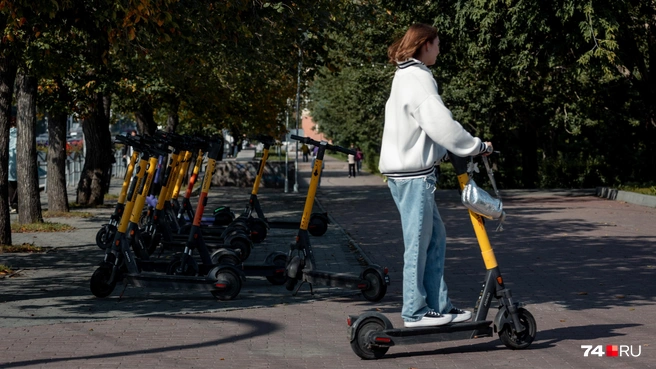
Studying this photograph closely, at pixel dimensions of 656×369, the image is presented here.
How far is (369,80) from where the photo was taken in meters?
31.7

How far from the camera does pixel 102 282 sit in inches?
357

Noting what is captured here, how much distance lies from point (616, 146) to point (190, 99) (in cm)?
1779

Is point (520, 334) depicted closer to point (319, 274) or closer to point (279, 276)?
point (319, 274)

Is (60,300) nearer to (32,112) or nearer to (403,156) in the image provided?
(403,156)

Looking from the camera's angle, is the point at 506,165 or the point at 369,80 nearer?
the point at 369,80

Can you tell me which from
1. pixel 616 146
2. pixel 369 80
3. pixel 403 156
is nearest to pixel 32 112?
pixel 403 156

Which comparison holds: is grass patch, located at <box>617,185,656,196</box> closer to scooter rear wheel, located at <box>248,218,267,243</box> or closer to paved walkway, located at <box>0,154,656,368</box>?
paved walkway, located at <box>0,154,656,368</box>

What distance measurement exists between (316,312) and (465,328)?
87.9 inches

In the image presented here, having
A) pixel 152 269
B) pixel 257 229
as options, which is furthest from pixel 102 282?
pixel 257 229

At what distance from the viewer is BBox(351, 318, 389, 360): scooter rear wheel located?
6211 mm

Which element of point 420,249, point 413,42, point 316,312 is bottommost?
point 316,312

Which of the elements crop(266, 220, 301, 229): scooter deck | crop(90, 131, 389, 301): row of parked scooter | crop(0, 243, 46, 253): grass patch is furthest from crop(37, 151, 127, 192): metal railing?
crop(90, 131, 389, 301): row of parked scooter

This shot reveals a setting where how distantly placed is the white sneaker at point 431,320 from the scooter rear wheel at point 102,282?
371 cm

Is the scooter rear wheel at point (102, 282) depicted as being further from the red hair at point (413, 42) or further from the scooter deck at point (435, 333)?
the red hair at point (413, 42)
